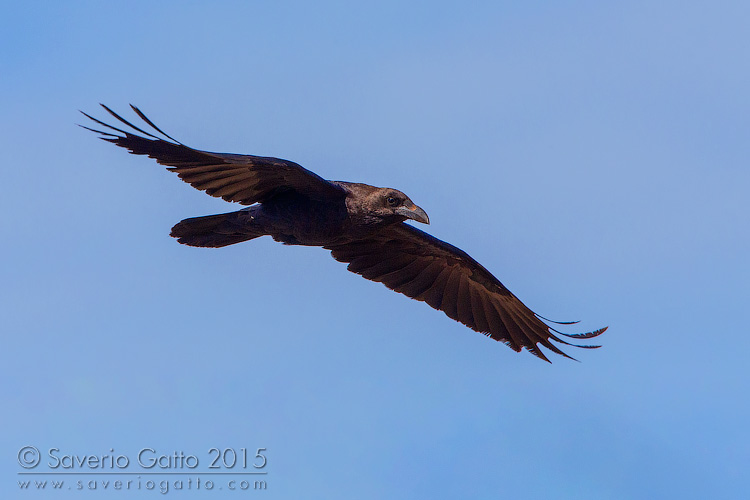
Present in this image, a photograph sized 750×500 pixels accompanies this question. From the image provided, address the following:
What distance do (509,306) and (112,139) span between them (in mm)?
6466

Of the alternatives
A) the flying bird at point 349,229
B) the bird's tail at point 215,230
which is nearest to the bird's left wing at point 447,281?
the flying bird at point 349,229

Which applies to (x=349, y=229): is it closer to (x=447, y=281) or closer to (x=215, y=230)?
(x=215, y=230)

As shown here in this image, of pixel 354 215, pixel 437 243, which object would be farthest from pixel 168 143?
pixel 437 243

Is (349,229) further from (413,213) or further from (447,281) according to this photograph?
(447,281)

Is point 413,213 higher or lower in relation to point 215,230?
lower

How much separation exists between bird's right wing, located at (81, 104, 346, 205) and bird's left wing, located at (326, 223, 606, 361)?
2296mm

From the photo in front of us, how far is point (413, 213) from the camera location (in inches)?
442

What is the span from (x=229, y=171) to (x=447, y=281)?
14.3ft

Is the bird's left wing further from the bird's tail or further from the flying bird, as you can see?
the bird's tail

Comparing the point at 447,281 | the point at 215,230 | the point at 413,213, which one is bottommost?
the point at 413,213

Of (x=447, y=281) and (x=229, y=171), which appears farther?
(x=447, y=281)

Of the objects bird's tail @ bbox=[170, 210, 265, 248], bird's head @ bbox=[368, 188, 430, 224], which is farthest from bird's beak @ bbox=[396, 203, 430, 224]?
bird's tail @ bbox=[170, 210, 265, 248]

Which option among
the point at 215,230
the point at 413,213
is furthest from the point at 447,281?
the point at 215,230

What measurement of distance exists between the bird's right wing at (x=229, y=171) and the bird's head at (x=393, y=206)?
1.30ft
